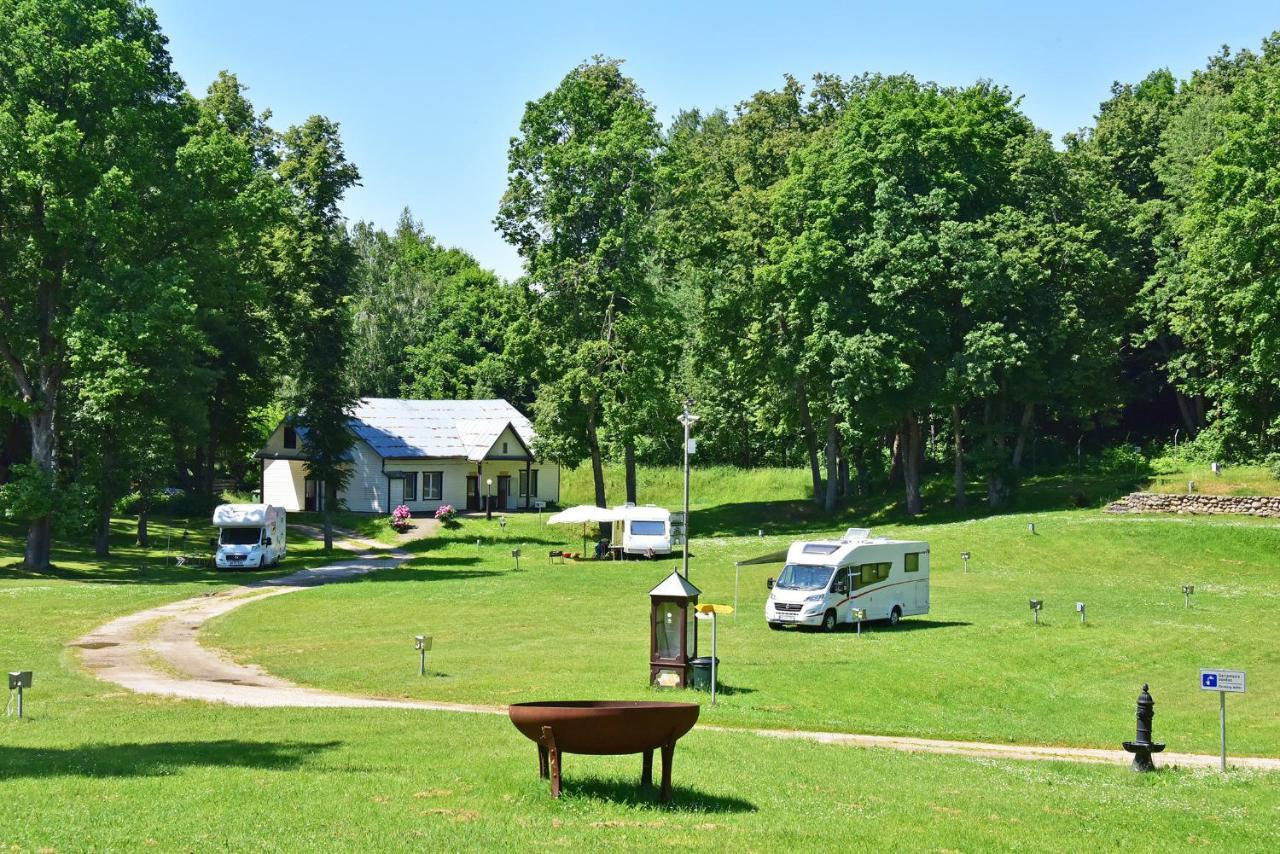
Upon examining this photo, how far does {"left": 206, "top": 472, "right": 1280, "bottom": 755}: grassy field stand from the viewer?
26.8 m

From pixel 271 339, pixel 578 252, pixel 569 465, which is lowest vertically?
pixel 569 465

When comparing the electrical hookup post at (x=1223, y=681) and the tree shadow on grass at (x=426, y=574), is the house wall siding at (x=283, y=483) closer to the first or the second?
the tree shadow on grass at (x=426, y=574)

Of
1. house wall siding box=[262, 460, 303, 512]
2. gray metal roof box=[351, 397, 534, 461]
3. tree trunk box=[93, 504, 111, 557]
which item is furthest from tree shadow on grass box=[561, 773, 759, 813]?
house wall siding box=[262, 460, 303, 512]

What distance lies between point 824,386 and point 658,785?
57084mm

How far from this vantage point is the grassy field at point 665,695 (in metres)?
12.9

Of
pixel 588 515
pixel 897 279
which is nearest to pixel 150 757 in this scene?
pixel 588 515

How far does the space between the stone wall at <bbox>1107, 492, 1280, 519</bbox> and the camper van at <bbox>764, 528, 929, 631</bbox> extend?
2452cm

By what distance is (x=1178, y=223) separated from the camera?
65250mm

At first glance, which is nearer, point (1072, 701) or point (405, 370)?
point (1072, 701)

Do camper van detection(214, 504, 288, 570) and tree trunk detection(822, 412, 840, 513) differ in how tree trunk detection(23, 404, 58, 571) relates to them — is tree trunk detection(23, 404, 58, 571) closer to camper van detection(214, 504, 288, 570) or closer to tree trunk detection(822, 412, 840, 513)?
camper van detection(214, 504, 288, 570)

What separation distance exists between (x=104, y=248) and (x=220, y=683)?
28.3 m

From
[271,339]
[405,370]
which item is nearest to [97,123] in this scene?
[271,339]

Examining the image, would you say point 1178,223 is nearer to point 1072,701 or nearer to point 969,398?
point 969,398

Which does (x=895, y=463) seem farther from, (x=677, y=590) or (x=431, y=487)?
(x=677, y=590)
